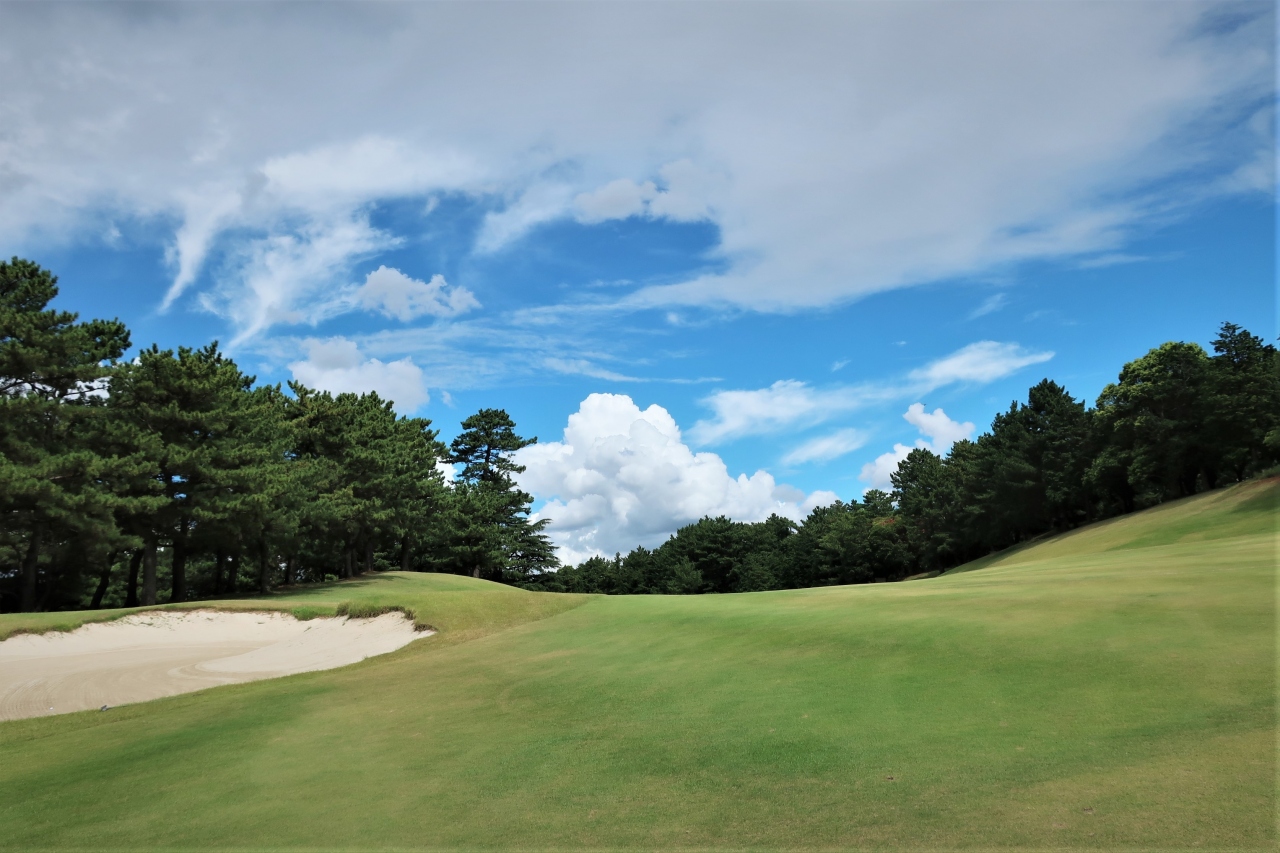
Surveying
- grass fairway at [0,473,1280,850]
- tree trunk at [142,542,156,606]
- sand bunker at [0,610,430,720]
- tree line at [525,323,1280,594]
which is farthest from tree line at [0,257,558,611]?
tree line at [525,323,1280,594]

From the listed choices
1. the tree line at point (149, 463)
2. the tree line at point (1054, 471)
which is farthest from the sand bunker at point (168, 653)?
the tree line at point (1054, 471)

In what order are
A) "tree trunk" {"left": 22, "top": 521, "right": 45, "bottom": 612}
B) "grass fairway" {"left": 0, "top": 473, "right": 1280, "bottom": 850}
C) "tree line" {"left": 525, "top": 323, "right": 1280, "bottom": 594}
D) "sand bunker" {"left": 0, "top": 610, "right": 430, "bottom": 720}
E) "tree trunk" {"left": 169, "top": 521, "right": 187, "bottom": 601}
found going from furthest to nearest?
"tree line" {"left": 525, "top": 323, "right": 1280, "bottom": 594}, "tree trunk" {"left": 169, "top": 521, "right": 187, "bottom": 601}, "tree trunk" {"left": 22, "top": 521, "right": 45, "bottom": 612}, "sand bunker" {"left": 0, "top": 610, "right": 430, "bottom": 720}, "grass fairway" {"left": 0, "top": 473, "right": 1280, "bottom": 850}

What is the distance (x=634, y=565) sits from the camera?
105938 millimetres

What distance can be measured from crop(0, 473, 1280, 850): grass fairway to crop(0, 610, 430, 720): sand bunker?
2.56 meters

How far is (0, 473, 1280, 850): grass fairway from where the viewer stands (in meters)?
6.64

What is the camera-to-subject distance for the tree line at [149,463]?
3011 cm

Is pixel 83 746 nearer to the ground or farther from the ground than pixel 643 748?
nearer to the ground

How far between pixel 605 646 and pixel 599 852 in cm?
1066

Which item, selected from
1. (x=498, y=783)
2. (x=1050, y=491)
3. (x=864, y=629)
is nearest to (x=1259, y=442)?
(x=1050, y=491)

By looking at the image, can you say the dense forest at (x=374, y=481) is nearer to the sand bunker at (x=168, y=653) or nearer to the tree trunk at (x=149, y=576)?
the tree trunk at (x=149, y=576)

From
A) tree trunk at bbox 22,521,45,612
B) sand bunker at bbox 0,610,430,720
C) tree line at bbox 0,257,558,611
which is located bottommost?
sand bunker at bbox 0,610,430,720

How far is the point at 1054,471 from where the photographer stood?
65.8 meters

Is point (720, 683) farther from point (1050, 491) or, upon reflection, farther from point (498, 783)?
point (1050, 491)

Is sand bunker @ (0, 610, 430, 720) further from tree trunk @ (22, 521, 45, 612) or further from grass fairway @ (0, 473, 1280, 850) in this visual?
tree trunk @ (22, 521, 45, 612)
